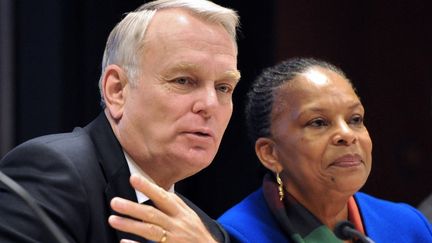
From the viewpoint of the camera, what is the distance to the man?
5.71 feet

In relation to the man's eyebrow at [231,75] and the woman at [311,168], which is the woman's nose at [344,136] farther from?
the man's eyebrow at [231,75]

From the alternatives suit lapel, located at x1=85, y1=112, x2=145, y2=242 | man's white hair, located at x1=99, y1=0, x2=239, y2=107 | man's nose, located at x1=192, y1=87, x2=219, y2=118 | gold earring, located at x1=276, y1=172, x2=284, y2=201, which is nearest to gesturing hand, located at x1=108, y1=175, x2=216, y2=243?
suit lapel, located at x1=85, y1=112, x2=145, y2=242

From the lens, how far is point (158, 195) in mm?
1700

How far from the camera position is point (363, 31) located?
4.09m

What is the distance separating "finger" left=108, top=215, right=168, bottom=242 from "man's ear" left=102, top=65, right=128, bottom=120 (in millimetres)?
341

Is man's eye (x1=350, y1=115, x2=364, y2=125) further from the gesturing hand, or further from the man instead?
the gesturing hand

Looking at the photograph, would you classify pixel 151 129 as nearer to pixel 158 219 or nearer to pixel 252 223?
pixel 158 219

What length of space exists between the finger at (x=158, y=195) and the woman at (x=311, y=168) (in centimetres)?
44

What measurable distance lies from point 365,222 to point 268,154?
292 mm

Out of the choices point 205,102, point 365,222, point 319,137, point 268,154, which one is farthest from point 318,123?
point 205,102

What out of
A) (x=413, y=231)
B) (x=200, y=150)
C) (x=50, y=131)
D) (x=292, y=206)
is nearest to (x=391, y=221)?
(x=413, y=231)

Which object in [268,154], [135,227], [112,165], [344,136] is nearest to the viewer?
[135,227]

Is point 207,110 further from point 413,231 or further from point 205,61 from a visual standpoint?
point 413,231

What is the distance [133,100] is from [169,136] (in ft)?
0.36
